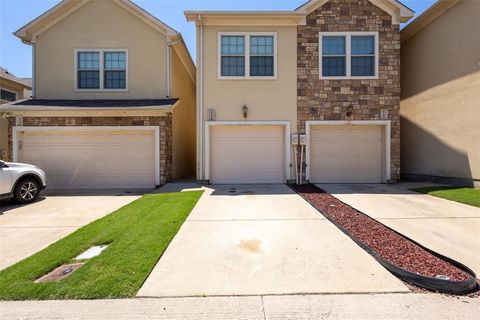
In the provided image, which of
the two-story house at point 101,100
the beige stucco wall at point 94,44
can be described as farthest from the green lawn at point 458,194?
the beige stucco wall at point 94,44

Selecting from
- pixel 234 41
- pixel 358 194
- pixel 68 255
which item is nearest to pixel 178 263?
pixel 68 255

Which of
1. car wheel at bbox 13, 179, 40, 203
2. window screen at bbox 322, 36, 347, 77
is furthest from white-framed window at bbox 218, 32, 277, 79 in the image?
car wheel at bbox 13, 179, 40, 203

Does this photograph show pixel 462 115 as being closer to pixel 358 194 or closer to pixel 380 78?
pixel 380 78

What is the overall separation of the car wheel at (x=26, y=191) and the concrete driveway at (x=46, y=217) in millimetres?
205

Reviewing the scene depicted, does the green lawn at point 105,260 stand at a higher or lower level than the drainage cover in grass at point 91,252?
higher

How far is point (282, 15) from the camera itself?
1000cm

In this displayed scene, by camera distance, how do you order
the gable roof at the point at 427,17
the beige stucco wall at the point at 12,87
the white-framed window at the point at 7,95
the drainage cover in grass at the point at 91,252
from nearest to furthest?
the drainage cover in grass at the point at 91,252, the gable roof at the point at 427,17, the beige stucco wall at the point at 12,87, the white-framed window at the point at 7,95

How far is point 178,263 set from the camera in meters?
3.59

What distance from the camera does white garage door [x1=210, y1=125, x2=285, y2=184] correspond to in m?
10.4

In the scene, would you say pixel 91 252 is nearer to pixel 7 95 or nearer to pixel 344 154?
pixel 344 154

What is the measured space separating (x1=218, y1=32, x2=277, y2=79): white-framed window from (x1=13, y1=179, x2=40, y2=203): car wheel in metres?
6.88

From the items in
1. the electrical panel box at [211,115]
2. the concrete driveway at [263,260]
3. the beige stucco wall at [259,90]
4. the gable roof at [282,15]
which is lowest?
the concrete driveway at [263,260]

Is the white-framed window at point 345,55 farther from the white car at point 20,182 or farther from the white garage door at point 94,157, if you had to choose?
the white car at point 20,182

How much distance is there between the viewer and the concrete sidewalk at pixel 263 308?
2531 millimetres
